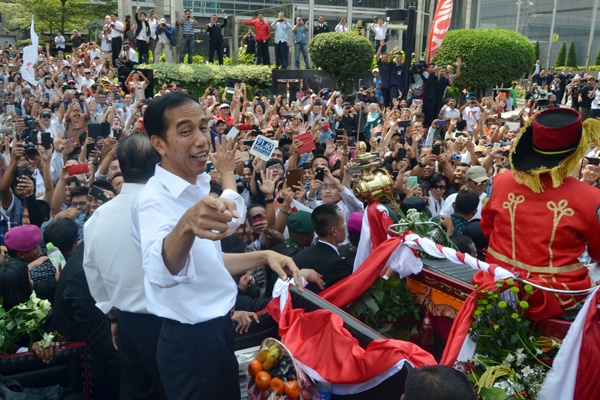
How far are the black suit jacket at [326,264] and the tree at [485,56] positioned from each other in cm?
1789

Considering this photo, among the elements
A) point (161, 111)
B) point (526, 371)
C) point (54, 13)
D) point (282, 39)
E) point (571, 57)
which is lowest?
point (526, 371)

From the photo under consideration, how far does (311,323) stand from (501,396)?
115cm

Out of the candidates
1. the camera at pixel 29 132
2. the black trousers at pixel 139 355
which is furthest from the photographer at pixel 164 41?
the black trousers at pixel 139 355

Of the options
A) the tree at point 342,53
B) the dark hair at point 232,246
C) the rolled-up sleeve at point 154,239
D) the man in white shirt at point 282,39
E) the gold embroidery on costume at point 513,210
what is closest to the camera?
the rolled-up sleeve at point 154,239

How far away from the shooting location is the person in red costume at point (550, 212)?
11.6 ft

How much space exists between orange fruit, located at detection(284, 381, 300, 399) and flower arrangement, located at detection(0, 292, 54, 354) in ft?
5.09

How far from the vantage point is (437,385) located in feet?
7.21

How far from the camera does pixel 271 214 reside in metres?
6.01

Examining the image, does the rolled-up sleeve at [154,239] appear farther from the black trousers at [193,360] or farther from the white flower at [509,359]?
the white flower at [509,359]

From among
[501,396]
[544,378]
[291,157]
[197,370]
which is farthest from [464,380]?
[291,157]

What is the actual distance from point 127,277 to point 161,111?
883mm

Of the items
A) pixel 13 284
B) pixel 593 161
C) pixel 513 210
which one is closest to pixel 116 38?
pixel 593 161

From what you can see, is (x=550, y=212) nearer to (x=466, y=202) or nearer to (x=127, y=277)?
(x=127, y=277)

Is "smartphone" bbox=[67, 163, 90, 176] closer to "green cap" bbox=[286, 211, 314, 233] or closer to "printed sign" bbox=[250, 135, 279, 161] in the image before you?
"printed sign" bbox=[250, 135, 279, 161]
